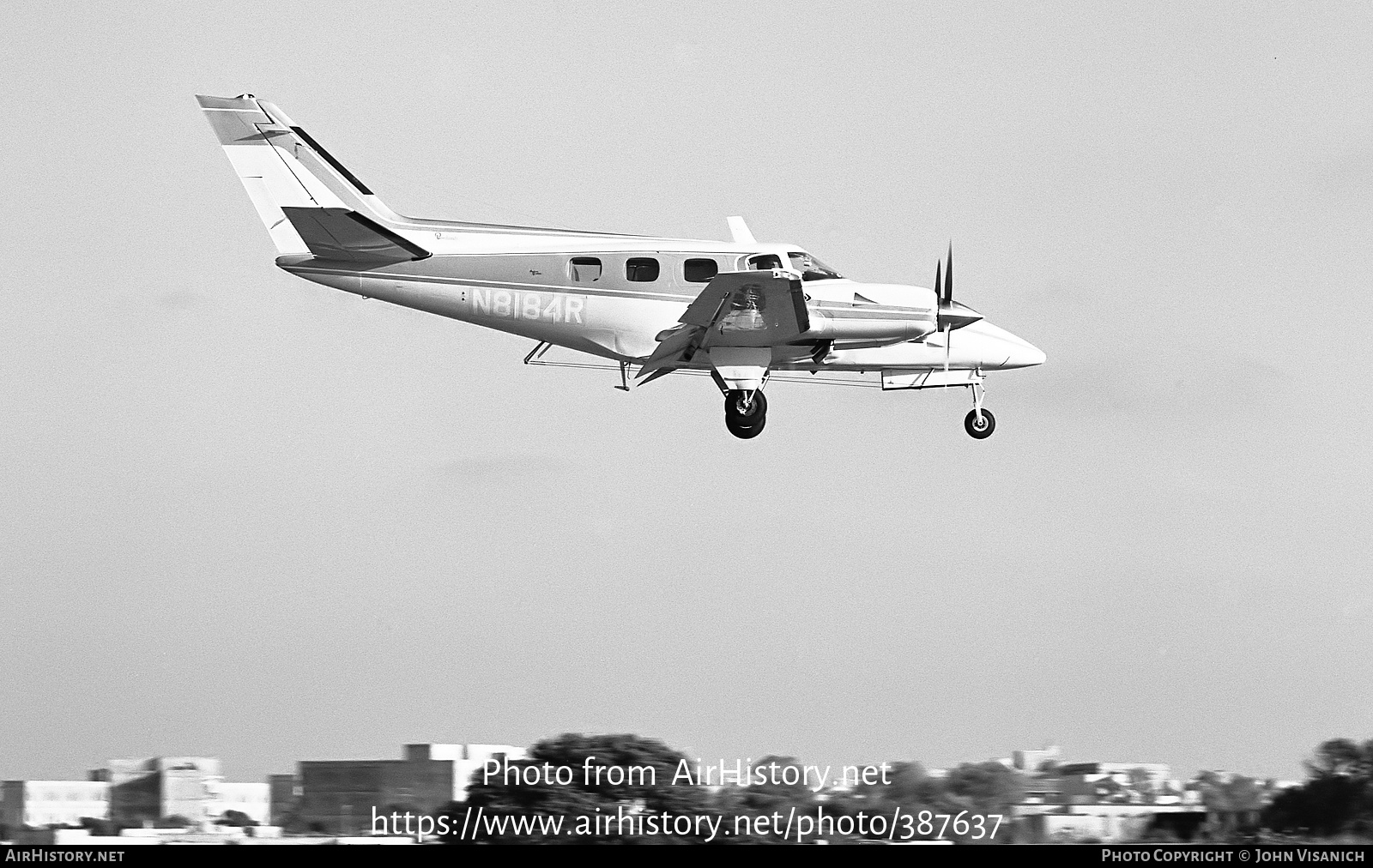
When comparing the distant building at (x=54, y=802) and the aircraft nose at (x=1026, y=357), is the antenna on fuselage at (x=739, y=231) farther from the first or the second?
the distant building at (x=54, y=802)

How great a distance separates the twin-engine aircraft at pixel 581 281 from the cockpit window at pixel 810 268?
20mm

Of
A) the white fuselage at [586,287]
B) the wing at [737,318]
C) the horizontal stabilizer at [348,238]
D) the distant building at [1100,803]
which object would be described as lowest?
the distant building at [1100,803]

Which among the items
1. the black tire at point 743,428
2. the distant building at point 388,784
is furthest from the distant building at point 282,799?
the black tire at point 743,428

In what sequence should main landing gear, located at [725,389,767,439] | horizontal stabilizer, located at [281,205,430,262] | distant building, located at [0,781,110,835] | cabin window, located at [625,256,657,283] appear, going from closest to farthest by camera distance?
1. horizontal stabilizer, located at [281,205,430,262]
2. cabin window, located at [625,256,657,283]
3. main landing gear, located at [725,389,767,439]
4. distant building, located at [0,781,110,835]

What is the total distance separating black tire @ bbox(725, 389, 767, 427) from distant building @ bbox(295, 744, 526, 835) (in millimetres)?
6491

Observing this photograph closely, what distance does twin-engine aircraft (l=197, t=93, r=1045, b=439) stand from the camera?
19.9m

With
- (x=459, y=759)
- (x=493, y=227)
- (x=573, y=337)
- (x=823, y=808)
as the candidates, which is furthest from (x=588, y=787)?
(x=493, y=227)

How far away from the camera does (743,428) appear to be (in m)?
20.5

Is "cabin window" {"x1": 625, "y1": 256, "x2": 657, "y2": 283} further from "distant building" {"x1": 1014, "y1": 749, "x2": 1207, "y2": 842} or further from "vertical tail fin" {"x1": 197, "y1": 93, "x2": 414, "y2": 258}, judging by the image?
"distant building" {"x1": 1014, "y1": 749, "x2": 1207, "y2": 842}

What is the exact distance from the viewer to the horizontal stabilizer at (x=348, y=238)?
19.8 m

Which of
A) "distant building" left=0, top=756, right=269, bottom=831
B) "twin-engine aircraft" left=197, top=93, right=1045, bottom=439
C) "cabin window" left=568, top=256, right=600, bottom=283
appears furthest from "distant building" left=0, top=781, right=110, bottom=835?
"cabin window" left=568, top=256, right=600, bottom=283

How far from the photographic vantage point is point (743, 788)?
19969 mm

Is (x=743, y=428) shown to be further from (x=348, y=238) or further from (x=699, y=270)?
(x=348, y=238)

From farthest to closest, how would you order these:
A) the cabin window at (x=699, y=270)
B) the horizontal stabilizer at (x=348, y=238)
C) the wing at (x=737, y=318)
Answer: the cabin window at (x=699, y=270) < the horizontal stabilizer at (x=348, y=238) < the wing at (x=737, y=318)
